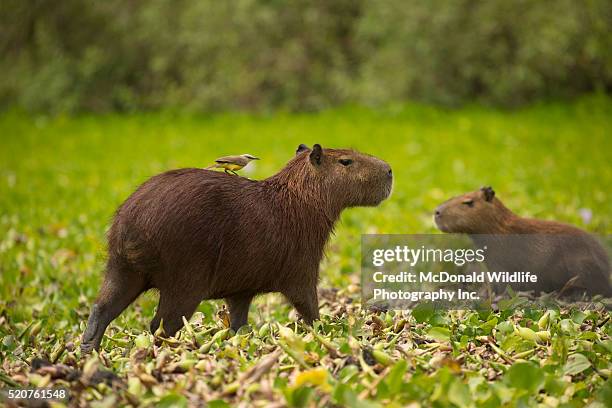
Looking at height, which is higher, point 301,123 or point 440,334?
point 301,123

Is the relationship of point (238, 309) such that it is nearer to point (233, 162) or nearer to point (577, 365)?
point (233, 162)

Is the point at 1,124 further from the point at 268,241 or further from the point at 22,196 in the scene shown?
the point at 268,241

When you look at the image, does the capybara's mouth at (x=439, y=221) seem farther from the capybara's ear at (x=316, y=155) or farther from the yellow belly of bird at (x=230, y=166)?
the yellow belly of bird at (x=230, y=166)

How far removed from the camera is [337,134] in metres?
11.3

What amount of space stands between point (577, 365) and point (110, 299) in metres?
1.92

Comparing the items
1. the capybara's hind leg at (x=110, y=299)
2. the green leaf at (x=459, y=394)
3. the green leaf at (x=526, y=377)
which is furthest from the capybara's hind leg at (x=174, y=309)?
the green leaf at (x=526, y=377)

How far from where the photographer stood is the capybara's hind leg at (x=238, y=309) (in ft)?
12.2

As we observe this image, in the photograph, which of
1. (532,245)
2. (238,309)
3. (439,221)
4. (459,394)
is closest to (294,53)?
(439,221)

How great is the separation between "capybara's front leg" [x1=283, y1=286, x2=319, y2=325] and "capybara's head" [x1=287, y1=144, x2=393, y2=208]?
0.45 metres

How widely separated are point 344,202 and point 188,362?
123cm

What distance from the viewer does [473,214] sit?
178 inches

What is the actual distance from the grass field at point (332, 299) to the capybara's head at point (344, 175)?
22.7 inches

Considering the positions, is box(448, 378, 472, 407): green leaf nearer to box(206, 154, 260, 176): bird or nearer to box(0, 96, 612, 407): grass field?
box(0, 96, 612, 407): grass field

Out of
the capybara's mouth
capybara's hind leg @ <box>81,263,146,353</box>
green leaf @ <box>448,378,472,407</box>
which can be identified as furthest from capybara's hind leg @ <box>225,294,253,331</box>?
the capybara's mouth
